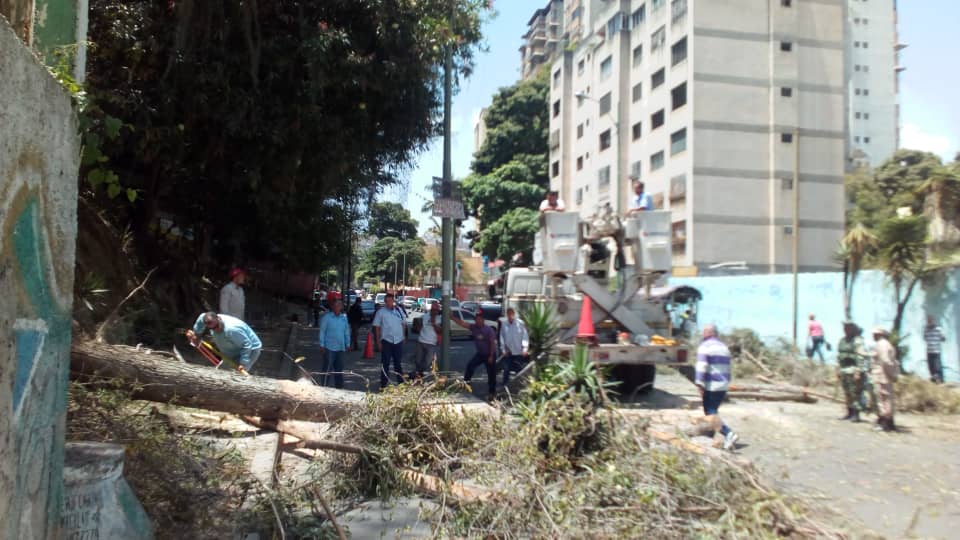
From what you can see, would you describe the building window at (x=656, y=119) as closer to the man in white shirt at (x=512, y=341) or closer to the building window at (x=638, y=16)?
the building window at (x=638, y=16)

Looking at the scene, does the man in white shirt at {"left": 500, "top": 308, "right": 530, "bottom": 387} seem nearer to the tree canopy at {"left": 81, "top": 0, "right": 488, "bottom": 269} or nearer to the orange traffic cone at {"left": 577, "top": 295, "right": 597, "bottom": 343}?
the orange traffic cone at {"left": 577, "top": 295, "right": 597, "bottom": 343}

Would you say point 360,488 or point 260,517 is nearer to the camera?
point 260,517

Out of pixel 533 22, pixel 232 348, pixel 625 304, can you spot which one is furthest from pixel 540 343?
pixel 533 22

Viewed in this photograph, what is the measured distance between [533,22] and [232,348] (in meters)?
71.8

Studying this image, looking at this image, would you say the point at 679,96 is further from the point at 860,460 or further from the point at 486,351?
the point at 860,460

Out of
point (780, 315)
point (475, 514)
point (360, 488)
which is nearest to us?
point (475, 514)

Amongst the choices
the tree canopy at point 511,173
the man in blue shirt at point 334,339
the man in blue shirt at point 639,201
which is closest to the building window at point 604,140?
the tree canopy at point 511,173

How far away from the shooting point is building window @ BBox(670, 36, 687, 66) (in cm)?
3388

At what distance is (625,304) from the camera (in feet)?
35.6

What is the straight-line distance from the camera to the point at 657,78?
36.7 m

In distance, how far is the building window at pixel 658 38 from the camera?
3581 cm

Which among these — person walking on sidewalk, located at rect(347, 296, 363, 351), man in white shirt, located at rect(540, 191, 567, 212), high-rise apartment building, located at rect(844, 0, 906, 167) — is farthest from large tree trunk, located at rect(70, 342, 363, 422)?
high-rise apartment building, located at rect(844, 0, 906, 167)

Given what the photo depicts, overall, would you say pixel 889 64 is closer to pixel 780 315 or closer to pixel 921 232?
pixel 780 315

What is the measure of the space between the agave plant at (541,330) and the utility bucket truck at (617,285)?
5.3 inches
